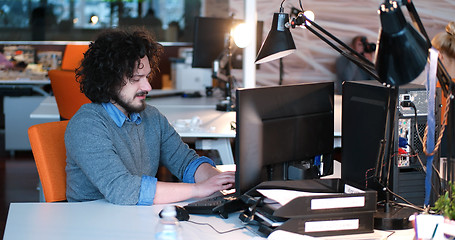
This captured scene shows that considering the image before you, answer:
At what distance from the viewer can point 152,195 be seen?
1.97 m

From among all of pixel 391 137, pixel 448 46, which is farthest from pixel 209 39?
pixel 391 137

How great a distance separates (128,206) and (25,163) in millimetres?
4002

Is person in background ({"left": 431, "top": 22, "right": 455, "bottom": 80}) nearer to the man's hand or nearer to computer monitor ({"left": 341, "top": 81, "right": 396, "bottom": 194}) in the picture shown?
computer monitor ({"left": 341, "top": 81, "right": 396, "bottom": 194})

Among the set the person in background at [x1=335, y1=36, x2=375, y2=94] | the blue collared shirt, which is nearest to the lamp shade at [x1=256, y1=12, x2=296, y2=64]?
the blue collared shirt

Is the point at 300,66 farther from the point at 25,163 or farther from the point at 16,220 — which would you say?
the point at 16,220

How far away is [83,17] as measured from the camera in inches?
305

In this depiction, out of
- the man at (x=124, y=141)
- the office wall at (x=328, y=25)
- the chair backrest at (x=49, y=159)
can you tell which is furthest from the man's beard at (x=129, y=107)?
the office wall at (x=328, y=25)

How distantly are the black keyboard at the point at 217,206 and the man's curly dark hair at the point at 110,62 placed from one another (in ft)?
1.72

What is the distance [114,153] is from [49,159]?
314 mm

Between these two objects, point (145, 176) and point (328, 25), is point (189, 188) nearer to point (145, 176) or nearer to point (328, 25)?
point (145, 176)

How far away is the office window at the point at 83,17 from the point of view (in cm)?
752

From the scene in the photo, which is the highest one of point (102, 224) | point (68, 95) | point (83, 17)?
point (83, 17)

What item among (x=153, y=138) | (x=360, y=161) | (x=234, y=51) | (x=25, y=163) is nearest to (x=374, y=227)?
(x=360, y=161)

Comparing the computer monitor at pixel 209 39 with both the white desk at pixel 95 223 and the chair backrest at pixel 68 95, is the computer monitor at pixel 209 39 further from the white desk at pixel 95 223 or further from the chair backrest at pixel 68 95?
the white desk at pixel 95 223
